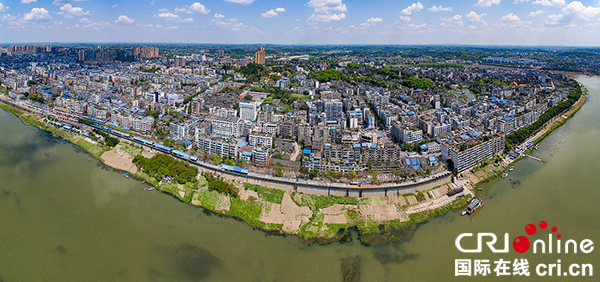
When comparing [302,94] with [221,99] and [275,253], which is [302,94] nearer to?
[221,99]

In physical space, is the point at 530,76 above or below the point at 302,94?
above

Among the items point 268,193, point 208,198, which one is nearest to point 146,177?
point 208,198

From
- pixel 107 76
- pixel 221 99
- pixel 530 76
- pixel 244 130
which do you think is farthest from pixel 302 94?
pixel 530 76

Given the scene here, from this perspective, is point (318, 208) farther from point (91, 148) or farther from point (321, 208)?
point (91, 148)

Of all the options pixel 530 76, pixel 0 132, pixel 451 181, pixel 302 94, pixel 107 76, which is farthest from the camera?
pixel 530 76

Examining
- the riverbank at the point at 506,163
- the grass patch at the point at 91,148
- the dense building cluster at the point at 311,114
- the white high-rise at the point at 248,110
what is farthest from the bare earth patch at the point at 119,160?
the riverbank at the point at 506,163
